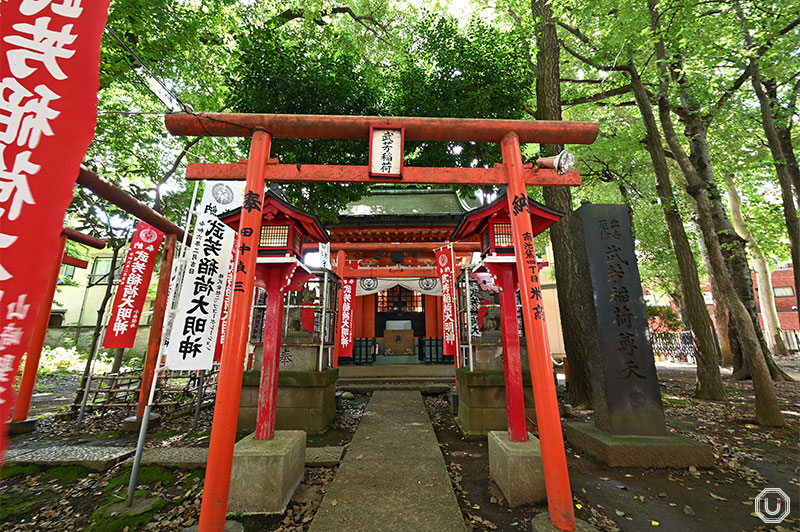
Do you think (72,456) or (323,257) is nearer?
(72,456)

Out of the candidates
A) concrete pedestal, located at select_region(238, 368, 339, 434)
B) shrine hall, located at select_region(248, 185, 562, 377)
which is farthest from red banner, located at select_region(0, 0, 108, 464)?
shrine hall, located at select_region(248, 185, 562, 377)

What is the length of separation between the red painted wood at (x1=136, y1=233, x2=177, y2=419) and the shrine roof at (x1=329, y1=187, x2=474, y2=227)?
545cm

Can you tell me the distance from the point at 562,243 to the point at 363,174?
5.82 metres

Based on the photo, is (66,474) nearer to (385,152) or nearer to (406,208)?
(385,152)

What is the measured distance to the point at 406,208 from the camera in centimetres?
1448

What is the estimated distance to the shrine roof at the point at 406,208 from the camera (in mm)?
12070

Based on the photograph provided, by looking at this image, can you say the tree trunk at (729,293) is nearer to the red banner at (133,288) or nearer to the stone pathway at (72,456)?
the stone pathway at (72,456)

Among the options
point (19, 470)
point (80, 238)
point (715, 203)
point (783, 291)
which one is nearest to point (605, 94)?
point (715, 203)

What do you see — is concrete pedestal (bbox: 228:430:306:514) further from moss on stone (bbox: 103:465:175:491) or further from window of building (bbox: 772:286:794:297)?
window of building (bbox: 772:286:794:297)

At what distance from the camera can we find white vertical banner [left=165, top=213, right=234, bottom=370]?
382 cm

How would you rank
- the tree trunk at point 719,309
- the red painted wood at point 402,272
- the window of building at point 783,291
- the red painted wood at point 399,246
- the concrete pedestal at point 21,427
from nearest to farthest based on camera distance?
1. the concrete pedestal at point 21,427
2. the red painted wood at point 399,246
3. the tree trunk at point 719,309
4. the red painted wood at point 402,272
5. the window of building at point 783,291

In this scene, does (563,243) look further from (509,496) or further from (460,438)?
(509,496)

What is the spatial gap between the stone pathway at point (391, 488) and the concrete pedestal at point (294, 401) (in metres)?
1.05

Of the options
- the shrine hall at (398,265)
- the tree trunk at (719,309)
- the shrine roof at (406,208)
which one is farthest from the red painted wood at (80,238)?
the tree trunk at (719,309)
